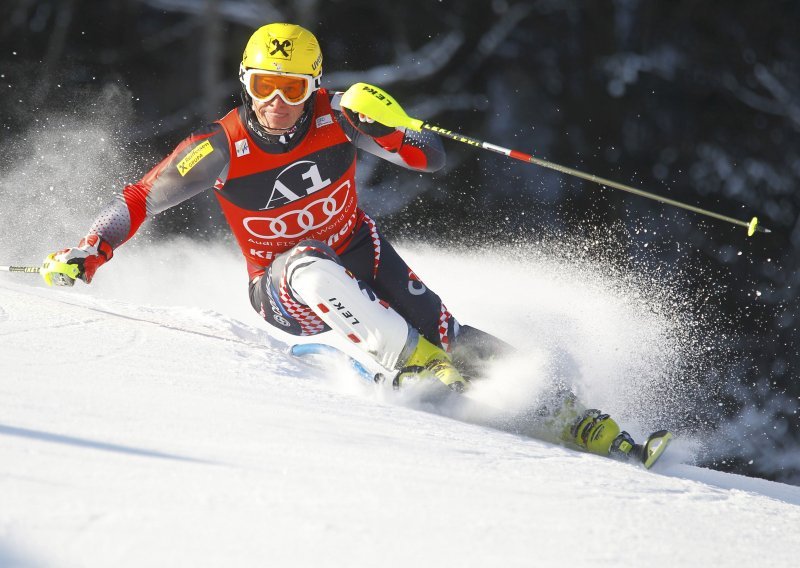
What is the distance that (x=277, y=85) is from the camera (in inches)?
109

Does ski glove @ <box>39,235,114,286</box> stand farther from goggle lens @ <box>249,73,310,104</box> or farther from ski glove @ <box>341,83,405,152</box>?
ski glove @ <box>341,83,405,152</box>

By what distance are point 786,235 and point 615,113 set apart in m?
2.10

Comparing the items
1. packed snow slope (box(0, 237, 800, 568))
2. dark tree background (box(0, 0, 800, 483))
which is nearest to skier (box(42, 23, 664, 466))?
packed snow slope (box(0, 237, 800, 568))

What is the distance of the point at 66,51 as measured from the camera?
640 centimetres

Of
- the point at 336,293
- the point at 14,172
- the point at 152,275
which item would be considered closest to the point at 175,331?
the point at 336,293

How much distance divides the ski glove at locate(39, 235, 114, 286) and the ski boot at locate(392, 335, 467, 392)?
0.97m

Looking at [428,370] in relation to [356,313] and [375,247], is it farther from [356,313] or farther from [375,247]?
[375,247]

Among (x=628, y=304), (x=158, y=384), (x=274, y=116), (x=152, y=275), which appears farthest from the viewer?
(x=152, y=275)

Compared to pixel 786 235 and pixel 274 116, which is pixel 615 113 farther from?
pixel 274 116

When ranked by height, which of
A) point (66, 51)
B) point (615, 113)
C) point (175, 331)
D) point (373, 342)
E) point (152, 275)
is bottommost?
point (152, 275)

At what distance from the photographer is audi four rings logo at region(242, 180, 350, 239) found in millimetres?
2955

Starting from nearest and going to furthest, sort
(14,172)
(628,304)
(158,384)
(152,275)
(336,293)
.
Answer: (158,384), (336,293), (628,304), (152,275), (14,172)

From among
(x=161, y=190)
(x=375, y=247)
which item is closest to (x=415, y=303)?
(x=375, y=247)

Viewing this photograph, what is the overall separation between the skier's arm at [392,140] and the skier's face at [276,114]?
0.52 ft
